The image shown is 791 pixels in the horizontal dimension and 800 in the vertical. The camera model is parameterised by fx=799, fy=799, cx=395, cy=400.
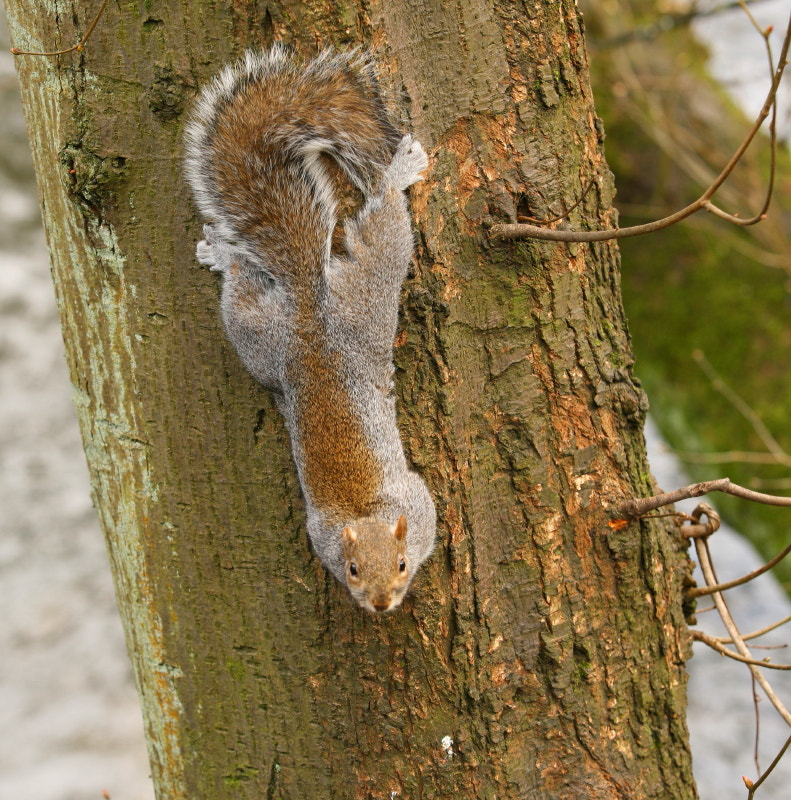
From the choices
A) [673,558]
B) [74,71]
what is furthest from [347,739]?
[74,71]

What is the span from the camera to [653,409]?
4.20m

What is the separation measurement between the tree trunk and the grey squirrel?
0.17 ft

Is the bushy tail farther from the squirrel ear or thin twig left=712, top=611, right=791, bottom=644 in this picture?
thin twig left=712, top=611, right=791, bottom=644

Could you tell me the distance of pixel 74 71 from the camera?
116 cm

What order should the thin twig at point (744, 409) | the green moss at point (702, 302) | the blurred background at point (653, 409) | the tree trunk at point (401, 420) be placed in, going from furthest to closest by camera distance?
1. the green moss at point (702, 302)
2. the blurred background at point (653, 409)
3. the thin twig at point (744, 409)
4. the tree trunk at point (401, 420)

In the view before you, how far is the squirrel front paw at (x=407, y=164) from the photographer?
1.19m

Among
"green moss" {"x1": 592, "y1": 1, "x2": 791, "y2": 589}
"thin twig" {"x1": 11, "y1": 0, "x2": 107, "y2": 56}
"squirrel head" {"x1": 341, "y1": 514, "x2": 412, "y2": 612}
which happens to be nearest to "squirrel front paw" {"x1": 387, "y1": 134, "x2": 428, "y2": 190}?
"thin twig" {"x1": 11, "y1": 0, "x2": 107, "y2": 56}

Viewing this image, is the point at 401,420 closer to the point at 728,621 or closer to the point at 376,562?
the point at 376,562

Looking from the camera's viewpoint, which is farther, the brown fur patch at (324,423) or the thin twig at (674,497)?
the brown fur patch at (324,423)

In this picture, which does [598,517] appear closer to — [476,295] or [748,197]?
[476,295]

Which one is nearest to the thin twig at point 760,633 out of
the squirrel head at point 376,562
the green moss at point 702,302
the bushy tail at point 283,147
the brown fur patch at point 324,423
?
the squirrel head at point 376,562

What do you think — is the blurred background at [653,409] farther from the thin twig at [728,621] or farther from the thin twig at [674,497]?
the thin twig at [674,497]

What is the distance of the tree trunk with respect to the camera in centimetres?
117

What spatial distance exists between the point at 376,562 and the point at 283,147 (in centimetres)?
74
